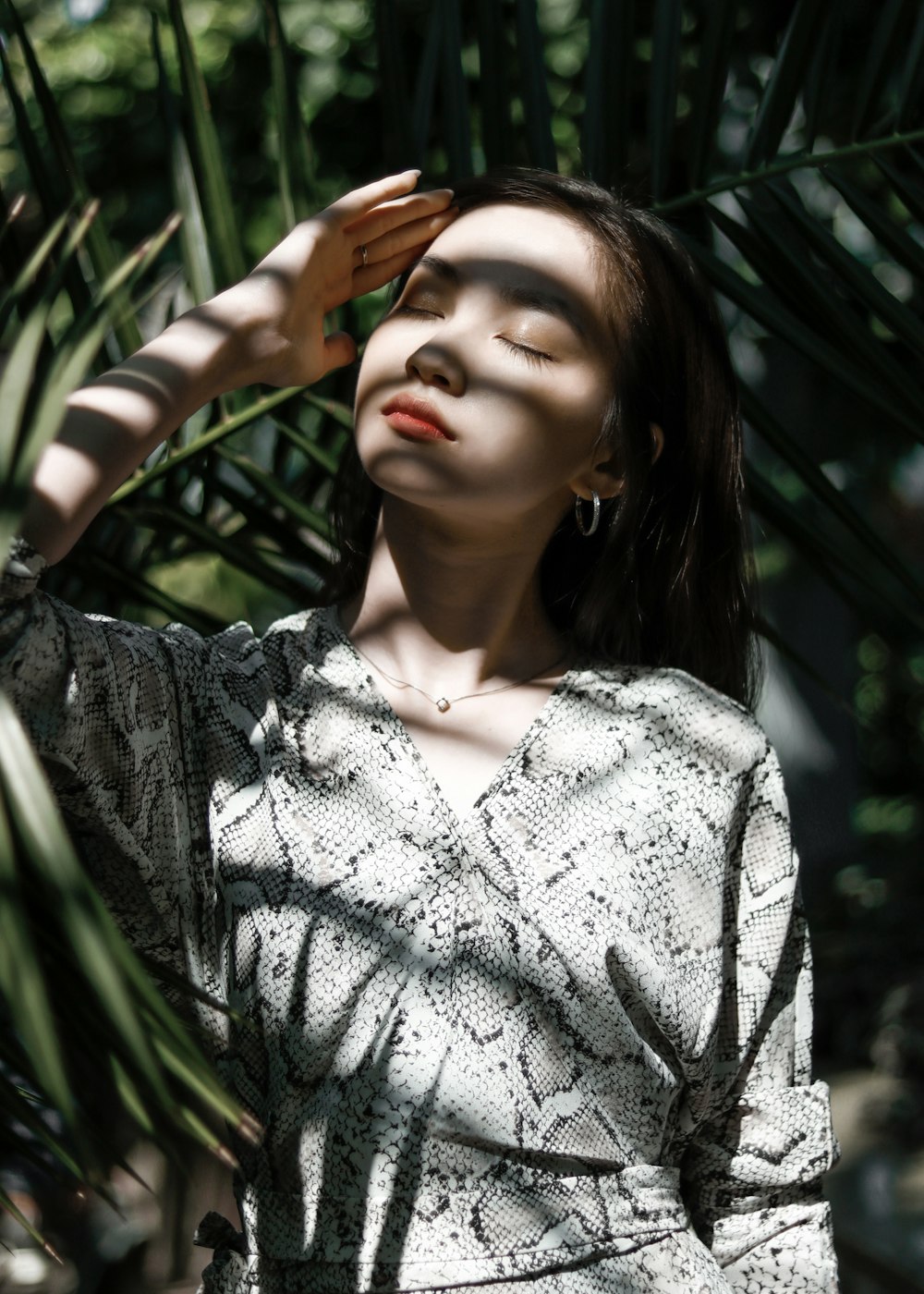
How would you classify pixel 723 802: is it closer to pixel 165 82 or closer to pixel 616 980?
pixel 616 980

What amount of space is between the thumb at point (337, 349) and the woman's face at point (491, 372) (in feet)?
0.15

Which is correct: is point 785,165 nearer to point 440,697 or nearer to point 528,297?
point 528,297

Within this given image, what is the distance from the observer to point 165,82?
134cm

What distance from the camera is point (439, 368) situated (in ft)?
3.37

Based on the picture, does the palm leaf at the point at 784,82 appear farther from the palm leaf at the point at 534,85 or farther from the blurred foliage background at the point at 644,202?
the palm leaf at the point at 534,85

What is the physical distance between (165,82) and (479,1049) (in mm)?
988

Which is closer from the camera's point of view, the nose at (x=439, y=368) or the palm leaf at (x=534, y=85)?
the nose at (x=439, y=368)

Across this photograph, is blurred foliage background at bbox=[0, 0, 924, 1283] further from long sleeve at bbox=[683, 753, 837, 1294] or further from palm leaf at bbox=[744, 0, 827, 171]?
long sleeve at bbox=[683, 753, 837, 1294]

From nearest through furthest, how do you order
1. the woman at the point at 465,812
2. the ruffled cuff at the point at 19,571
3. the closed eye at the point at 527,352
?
1. the ruffled cuff at the point at 19,571
2. the woman at the point at 465,812
3. the closed eye at the point at 527,352

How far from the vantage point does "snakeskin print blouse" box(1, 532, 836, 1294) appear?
0.94 metres

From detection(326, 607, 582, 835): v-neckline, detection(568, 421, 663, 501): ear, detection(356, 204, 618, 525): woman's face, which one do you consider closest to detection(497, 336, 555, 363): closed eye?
detection(356, 204, 618, 525): woman's face

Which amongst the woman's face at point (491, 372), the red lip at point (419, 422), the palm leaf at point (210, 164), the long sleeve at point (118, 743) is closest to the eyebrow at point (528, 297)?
the woman's face at point (491, 372)

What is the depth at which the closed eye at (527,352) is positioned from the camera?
3.46 ft

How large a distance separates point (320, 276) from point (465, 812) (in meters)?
0.45
